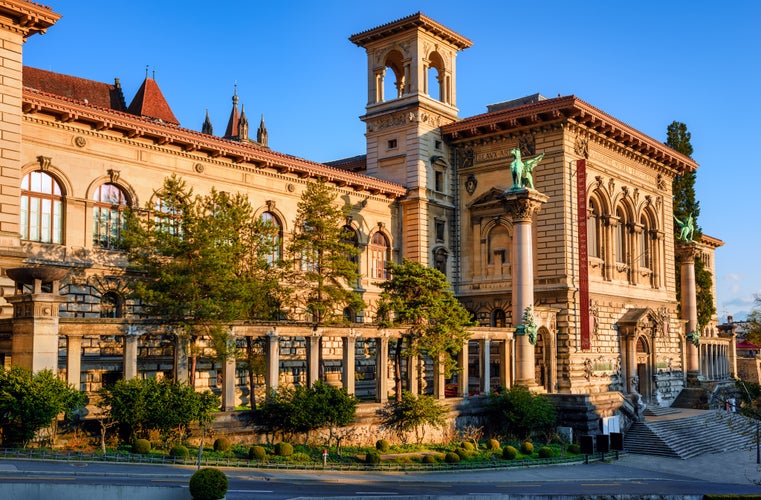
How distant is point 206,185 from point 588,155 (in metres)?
23.4

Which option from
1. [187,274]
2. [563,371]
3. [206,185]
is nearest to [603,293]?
[563,371]

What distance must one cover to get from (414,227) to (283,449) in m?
24.3

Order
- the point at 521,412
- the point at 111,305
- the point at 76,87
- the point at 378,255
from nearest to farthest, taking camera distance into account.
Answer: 1. the point at 111,305
2. the point at 521,412
3. the point at 378,255
4. the point at 76,87

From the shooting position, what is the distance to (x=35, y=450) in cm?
2459

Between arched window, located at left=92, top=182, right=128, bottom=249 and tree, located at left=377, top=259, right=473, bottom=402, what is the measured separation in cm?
1225

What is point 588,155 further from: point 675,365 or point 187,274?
point 187,274

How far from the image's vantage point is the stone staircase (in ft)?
139

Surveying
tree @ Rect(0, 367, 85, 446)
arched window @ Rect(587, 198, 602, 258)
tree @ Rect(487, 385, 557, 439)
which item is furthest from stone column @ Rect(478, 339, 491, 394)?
tree @ Rect(0, 367, 85, 446)

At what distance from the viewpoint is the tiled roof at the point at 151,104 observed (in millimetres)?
74562

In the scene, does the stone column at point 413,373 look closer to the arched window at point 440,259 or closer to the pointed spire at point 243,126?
the arched window at point 440,259

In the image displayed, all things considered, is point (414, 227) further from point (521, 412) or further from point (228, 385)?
point (228, 385)

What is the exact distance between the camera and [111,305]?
37000 mm

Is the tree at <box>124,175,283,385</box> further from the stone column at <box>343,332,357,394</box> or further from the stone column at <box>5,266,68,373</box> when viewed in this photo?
the stone column at <box>5,266,68,373</box>

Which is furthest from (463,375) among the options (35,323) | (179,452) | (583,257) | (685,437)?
(35,323)
